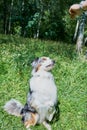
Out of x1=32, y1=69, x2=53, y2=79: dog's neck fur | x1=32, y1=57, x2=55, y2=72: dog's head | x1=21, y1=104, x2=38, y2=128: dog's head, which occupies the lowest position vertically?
x1=21, y1=104, x2=38, y2=128: dog's head

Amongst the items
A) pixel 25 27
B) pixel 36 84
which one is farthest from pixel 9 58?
pixel 25 27

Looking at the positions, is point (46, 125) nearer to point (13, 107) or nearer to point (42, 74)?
point (13, 107)

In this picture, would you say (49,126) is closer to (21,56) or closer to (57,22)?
(21,56)

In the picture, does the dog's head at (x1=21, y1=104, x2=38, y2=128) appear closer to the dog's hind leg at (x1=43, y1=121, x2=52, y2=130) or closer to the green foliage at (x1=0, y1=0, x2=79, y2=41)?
the dog's hind leg at (x1=43, y1=121, x2=52, y2=130)

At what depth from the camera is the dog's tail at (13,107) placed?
25.5 feet

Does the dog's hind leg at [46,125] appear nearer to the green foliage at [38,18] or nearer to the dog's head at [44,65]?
the dog's head at [44,65]

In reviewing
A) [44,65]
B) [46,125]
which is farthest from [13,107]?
[44,65]

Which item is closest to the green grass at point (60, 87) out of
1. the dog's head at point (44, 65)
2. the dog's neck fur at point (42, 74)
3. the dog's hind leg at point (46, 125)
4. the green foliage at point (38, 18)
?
the dog's hind leg at point (46, 125)

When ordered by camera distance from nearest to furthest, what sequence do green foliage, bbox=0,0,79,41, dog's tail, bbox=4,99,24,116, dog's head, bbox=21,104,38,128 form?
dog's head, bbox=21,104,38,128 → dog's tail, bbox=4,99,24,116 → green foliage, bbox=0,0,79,41

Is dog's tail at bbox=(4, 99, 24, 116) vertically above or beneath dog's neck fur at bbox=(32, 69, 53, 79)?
beneath

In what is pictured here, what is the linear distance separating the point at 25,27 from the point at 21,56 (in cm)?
3362

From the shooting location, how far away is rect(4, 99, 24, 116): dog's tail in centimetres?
777

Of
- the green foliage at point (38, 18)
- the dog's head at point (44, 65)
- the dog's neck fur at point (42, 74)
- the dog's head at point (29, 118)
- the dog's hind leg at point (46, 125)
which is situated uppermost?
the dog's head at point (44, 65)

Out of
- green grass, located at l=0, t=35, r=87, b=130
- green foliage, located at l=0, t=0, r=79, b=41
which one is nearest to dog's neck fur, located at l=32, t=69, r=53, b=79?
green grass, located at l=0, t=35, r=87, b=130
